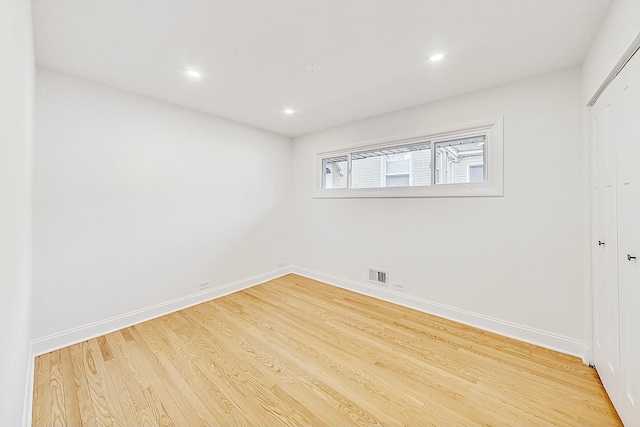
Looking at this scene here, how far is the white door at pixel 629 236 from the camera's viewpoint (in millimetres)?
1235

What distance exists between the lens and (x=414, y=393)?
1.66 m

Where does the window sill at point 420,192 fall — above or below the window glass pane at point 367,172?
below

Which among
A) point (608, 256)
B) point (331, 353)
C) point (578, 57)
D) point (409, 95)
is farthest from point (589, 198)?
point (331, 353)

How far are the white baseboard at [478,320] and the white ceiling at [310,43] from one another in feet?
7.60

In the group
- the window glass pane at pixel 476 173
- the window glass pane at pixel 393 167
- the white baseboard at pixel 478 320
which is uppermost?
the window glass pane at pixel 393 167

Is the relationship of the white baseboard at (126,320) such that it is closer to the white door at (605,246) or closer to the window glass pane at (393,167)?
the window glass pane at (393,167)

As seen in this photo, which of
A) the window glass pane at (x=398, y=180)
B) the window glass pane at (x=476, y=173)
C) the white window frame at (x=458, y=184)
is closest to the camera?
the white window frame at (x=458, y=184)

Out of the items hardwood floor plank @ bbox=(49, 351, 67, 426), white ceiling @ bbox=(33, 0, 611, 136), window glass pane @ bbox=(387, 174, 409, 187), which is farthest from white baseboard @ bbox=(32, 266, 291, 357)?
window glass pane @ bbox=(387, 174, 409, 187)

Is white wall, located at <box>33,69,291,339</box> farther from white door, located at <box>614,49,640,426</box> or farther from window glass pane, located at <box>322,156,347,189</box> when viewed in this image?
white door, located at <box>614,49,640,426</box>

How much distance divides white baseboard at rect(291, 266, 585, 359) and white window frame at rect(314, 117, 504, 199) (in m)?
1.25

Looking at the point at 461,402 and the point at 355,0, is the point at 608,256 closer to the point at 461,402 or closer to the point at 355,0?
the point at 461,402

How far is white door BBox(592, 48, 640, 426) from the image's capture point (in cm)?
126

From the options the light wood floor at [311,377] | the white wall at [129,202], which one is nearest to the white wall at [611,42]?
the light wood floor at [311,377]

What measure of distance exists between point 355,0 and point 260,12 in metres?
0.58
